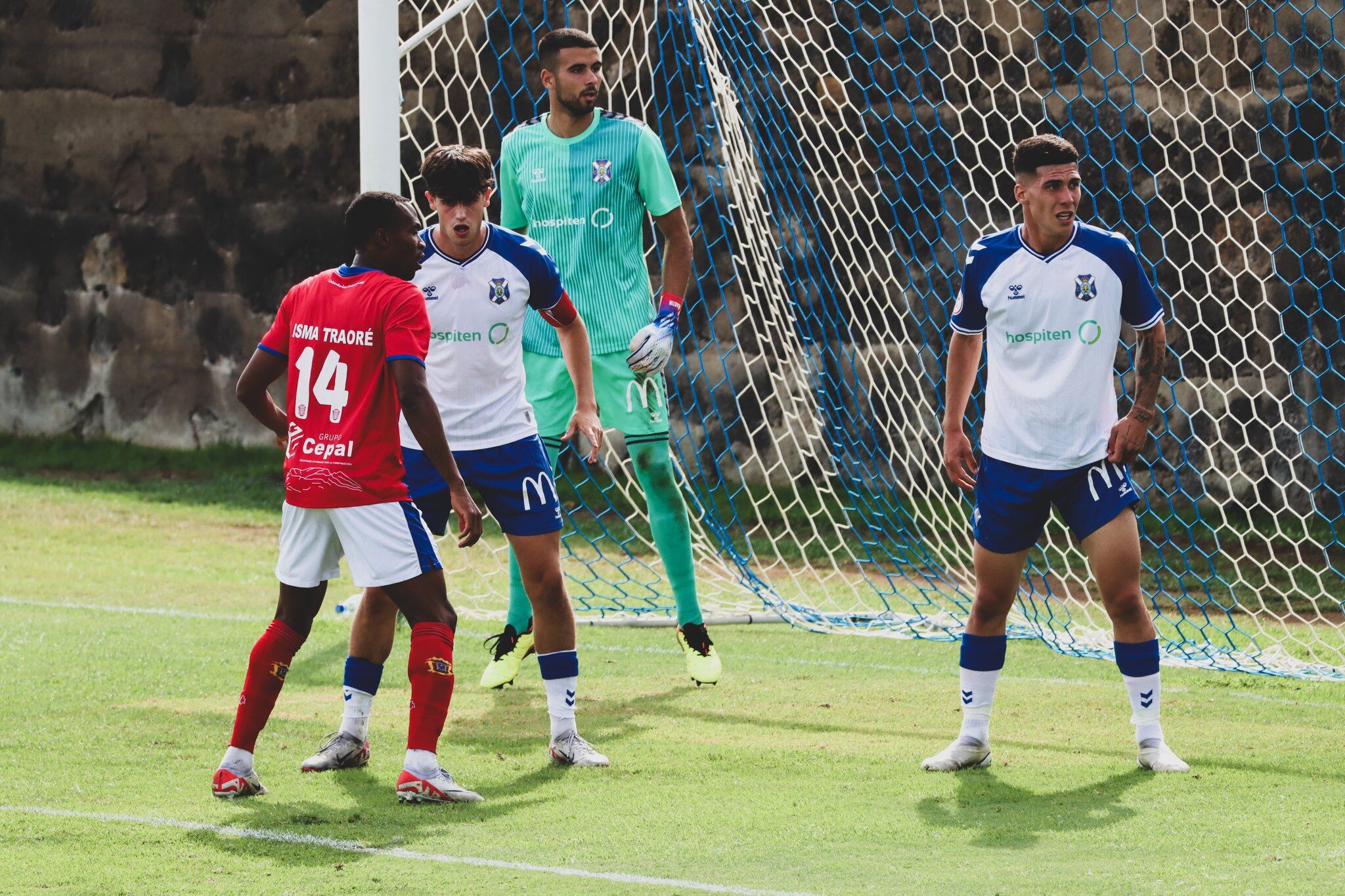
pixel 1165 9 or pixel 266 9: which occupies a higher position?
pixel 266 9

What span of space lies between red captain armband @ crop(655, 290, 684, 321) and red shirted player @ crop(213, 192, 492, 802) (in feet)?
5.04

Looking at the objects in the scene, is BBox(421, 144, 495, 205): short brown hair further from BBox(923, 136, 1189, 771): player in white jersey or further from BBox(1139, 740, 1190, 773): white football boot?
BBox(1139, 740, 1190, 773): white football boot

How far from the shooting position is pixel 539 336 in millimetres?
5500

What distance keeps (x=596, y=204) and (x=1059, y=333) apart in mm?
1881

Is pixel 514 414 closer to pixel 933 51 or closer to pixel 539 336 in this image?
pixel 539 336

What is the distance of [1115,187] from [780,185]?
2.03 m

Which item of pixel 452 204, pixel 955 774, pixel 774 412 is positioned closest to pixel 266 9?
pixel 774 412

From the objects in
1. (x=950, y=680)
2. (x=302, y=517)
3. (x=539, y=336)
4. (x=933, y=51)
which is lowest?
(x=950, y=680)

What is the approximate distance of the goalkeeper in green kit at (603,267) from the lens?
5.51m

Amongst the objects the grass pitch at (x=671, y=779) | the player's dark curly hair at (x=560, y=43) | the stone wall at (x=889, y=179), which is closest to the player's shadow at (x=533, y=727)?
the grass pitch at (x=671, y=779)

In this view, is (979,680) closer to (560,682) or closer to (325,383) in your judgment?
(560,682)

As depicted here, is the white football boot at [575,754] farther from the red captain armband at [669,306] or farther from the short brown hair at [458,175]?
the red captain armband at [669,306]

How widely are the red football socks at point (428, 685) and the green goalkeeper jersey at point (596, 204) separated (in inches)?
69.1

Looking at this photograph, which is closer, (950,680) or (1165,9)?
(950,680)
